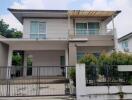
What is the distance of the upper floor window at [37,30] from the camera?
903 inches

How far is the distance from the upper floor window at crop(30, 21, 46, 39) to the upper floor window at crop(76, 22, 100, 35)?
3.74m

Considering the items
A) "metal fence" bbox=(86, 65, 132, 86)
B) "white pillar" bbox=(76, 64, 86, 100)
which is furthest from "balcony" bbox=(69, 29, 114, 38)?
"white pillar" bbox=(76, 64, 86, 100)

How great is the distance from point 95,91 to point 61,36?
1309cm

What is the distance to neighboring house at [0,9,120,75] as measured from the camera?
21.4 meters

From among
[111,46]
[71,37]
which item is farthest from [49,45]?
[111,46]

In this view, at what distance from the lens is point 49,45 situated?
22078mm

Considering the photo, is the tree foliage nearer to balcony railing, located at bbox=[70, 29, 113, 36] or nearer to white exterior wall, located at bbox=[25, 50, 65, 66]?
white exterior wall, located at bbox=[25, 50, 65, 66]

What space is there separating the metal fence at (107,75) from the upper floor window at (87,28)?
38.6 feet

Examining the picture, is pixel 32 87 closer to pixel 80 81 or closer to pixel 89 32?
pixel 80 81

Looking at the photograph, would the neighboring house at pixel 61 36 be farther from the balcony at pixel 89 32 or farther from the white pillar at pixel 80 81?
the white pillar at pixel 80 81

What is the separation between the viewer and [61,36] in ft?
77.0

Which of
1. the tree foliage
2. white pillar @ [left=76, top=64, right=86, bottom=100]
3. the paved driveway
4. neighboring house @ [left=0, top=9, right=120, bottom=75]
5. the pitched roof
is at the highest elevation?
the tree foliage

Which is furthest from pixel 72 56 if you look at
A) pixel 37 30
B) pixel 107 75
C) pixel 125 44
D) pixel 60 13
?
pixel 125 44

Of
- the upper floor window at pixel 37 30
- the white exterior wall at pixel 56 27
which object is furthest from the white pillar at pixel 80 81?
the white exterior wall at pixel 56 27
